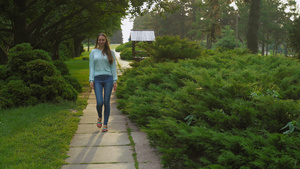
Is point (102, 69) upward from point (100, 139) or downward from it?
upward

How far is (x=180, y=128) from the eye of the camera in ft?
11.8

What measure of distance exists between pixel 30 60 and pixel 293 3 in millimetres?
70691

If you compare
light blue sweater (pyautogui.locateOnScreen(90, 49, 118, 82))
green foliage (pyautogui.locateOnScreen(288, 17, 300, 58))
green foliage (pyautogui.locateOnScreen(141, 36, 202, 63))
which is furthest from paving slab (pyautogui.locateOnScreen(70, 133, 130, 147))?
green foliage (pyautogui.locateOnScreen(288, 17, 300, 58))

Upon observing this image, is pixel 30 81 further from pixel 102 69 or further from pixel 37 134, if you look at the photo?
pixel 102 69

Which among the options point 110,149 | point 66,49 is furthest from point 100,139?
point 66,49

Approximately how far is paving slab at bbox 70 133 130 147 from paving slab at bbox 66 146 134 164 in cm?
23

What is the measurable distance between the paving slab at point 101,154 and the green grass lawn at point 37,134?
17cm

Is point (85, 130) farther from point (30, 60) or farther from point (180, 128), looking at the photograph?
point (30, 60)

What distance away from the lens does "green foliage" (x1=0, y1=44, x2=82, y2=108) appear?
313 inches

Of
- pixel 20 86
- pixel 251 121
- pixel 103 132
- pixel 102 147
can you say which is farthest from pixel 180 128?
pixel 20 86

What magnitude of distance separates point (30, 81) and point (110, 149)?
4.82m

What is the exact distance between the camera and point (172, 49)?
9.28 m

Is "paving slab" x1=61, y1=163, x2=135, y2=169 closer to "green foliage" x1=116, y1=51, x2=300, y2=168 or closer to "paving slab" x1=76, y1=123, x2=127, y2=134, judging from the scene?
"green foliage" x1=116, y1=51, x2=300, y2=168

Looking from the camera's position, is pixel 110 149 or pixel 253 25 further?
pixel 253 25
